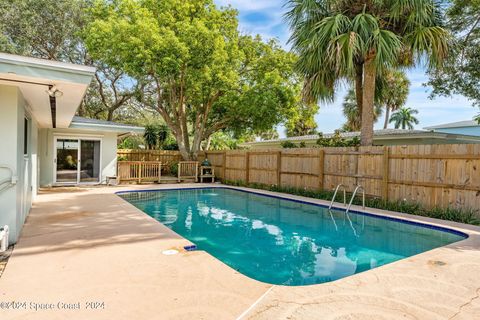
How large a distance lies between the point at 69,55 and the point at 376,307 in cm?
2227

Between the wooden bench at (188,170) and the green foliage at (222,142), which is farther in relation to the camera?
the green foliage at (222,142)

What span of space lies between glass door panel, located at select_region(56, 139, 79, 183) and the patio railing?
1.84m

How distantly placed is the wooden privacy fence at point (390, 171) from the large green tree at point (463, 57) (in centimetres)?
350

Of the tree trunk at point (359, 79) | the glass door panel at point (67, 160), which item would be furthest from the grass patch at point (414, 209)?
the glass door panel at point (67, 160)

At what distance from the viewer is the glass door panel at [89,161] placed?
13781 millimetres

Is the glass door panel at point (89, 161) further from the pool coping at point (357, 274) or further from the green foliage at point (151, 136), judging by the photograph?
the green foliage at point (151, 136)

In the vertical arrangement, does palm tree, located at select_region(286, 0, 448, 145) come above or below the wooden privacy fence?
above

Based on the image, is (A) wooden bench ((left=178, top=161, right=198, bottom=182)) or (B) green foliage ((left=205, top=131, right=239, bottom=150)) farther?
(B) green foliage ((left=205, top=131, right=239, bottom=150))

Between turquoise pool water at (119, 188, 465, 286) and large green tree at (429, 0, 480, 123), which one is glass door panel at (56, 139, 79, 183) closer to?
turquoise pool water at (119, 188, 465, 286)

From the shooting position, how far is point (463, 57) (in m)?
10.9

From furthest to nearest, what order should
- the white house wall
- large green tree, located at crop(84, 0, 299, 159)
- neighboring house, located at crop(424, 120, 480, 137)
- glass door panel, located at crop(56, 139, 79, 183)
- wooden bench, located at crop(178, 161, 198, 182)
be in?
neighboring house, located at crop(424, 120, 480, 137) < wooden bench, located at crop(178, 161, 198, 182) < large green tree, located at crop(84, 0, 299, 159) < glass door panel, located at crop(56, 139, 79, 183) < the white house wall

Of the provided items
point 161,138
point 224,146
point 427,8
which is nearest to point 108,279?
point 427,8

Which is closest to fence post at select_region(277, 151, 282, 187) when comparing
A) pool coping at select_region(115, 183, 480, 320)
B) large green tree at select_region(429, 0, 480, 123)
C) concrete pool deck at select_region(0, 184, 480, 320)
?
pool coping at select_region(115, 183, 480, 320)

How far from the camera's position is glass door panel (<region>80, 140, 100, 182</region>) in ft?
45.2
